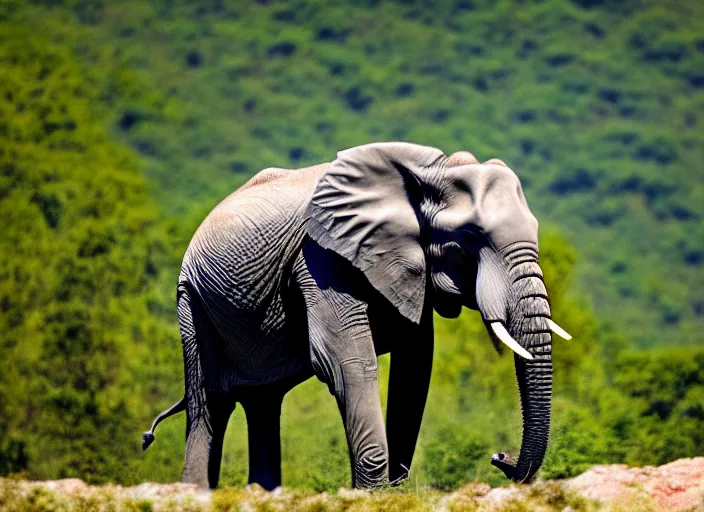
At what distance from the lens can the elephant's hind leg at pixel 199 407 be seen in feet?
42.7

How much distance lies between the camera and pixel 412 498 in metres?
10.8

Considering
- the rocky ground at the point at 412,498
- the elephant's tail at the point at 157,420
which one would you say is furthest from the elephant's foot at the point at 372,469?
the elephant's tail at the point at 157,420

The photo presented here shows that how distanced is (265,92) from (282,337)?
7958 cm

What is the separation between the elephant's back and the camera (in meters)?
12.2

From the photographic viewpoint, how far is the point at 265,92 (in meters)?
91.3

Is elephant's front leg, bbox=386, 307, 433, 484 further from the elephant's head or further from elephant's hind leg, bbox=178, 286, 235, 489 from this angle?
elephant's hind leg, bbox=178, 286, 235, 489

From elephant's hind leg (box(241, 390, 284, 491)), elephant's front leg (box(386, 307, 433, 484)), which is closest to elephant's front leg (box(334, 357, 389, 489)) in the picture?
elephant's front leg (box(386, 307, 433, 484))

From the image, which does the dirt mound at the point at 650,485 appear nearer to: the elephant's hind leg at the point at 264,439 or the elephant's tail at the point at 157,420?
the elephant's hind leg at the point at 264,439

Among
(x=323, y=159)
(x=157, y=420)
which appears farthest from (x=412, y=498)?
(x=323, y=159)

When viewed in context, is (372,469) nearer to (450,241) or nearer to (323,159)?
(450,241)

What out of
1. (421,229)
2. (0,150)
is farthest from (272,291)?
(0,150)

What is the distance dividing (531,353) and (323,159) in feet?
221

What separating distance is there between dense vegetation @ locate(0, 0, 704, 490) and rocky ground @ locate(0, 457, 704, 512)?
4.90 m

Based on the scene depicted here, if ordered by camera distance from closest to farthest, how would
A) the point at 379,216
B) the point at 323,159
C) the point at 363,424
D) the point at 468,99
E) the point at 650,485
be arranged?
the point at 363,424, the point at 650,485, the point at 379,216, the point at 323,159, the point at 468,99
